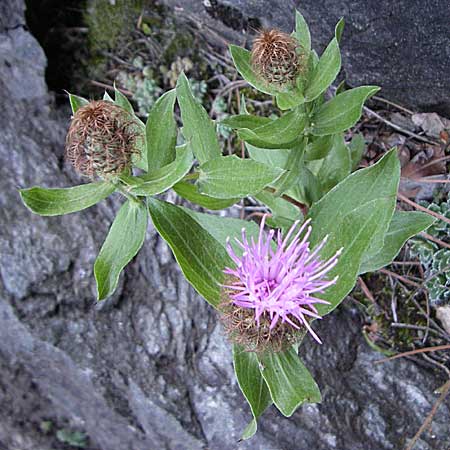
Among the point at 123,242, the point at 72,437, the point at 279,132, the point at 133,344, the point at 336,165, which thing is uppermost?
the point at 279,132

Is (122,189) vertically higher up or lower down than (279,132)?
lower down

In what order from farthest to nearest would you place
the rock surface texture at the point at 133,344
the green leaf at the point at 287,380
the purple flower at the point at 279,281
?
the rock surface texture at the point at 133,344 → the green leaf at the point at 287,380 → the purple flower at the point at 279,281

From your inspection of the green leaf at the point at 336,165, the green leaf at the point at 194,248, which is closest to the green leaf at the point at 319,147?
the green leaf at the point at 336,165

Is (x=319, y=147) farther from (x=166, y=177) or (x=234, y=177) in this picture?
(x=166, y=177)

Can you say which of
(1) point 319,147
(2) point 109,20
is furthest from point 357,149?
(2) point 109,20

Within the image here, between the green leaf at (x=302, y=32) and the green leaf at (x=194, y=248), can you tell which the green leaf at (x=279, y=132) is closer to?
the green leaf at (x=302, y=32)

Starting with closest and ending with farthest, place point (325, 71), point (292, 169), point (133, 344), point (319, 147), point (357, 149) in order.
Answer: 1. point (325, 71)
2. point (292, 169)
3. point (319, 147)
4. point (357, 149)
5. point (133, 344)

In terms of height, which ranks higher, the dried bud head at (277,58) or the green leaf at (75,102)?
the dried bud head at (277,58)

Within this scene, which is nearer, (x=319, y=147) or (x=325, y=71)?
(x=325, y=71)

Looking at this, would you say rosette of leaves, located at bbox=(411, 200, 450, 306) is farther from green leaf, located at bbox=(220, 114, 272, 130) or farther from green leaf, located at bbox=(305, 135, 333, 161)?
green leaf, located at bbox=(220, 114, 272, 130)
